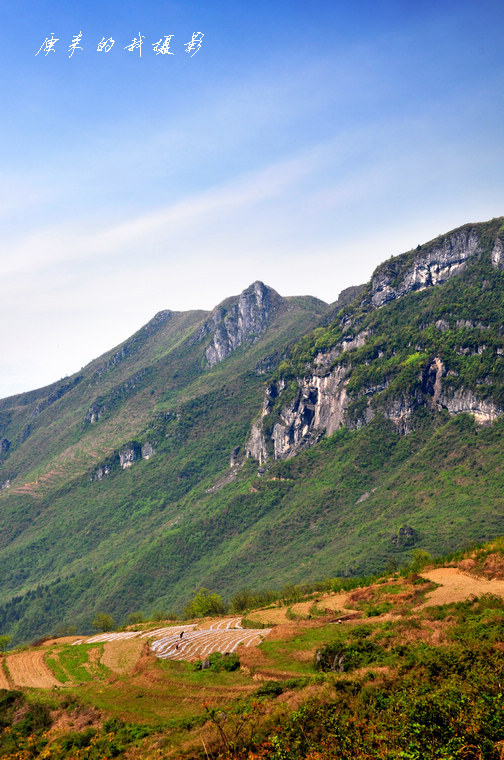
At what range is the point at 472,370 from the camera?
186 m

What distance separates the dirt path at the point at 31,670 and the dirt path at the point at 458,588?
35.1 m

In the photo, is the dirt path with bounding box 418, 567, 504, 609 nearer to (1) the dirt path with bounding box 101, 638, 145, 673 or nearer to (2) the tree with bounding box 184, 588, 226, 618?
(1) the dirt path with bounding box 101, 638, 145, 673

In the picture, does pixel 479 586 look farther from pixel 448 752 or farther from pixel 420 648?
pixel 448 752

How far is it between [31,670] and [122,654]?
9555mm

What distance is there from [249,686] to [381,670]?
30.7 ft

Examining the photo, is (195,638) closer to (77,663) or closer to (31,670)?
(77,663)

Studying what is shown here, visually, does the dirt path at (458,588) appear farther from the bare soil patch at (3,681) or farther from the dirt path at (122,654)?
the bare soil patch at (3,681)

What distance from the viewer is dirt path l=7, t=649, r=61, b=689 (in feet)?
151

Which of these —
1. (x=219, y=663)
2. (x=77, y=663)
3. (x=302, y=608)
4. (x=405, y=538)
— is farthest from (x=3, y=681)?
(x=405, y=538)

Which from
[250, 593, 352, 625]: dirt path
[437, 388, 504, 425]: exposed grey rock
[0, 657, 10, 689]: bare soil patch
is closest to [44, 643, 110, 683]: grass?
[0, 657, 10, 689]: bare soil patch

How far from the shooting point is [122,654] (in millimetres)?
50062

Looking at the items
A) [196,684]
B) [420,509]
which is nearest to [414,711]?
[196,684]

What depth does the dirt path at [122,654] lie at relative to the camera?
4558cm

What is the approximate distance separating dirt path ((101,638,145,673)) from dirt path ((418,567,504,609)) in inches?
1075
